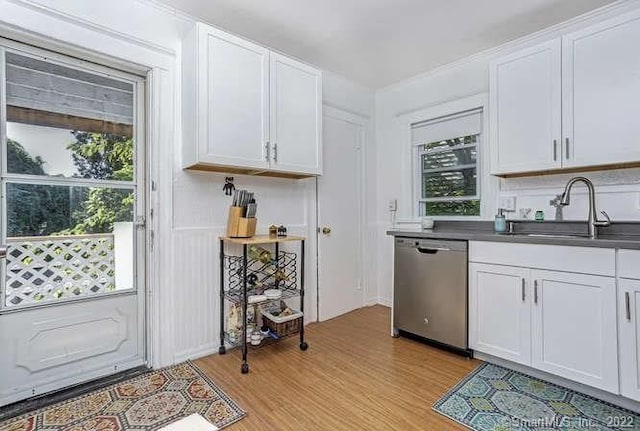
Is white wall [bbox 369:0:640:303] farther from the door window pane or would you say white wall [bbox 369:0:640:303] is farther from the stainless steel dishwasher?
the door window pane

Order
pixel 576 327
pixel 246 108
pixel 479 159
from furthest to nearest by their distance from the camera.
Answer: pixel 479 159 < pixel 246 108 < pixel 576 327

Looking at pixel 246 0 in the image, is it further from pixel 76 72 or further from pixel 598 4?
pixel 598 4

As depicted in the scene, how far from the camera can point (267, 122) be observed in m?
2.52

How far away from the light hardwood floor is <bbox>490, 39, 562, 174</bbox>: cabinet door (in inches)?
64.0

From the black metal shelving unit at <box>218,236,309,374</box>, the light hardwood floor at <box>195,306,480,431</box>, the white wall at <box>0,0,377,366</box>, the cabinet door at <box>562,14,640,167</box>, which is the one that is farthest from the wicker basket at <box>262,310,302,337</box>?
the cabinet door at <box>562,14,640,167</box>

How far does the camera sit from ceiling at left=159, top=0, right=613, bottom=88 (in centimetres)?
232

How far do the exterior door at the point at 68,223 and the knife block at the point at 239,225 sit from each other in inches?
24.8

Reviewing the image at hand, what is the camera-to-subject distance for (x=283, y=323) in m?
2.61

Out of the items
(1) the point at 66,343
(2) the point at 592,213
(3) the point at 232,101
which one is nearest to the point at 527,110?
(2) the point at 592,213

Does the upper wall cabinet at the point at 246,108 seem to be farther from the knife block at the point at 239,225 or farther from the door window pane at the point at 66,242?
the door window pane at the point at 66,242

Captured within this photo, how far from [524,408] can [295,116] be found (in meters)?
2.52

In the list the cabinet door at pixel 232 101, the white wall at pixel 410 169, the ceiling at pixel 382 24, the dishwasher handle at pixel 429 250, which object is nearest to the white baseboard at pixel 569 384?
the dishwasher handle at pixel 429 250

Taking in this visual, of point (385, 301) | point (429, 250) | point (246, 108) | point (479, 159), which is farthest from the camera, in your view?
point (385, 301)

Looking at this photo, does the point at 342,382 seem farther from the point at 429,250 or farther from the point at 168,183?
the point at 168,183
